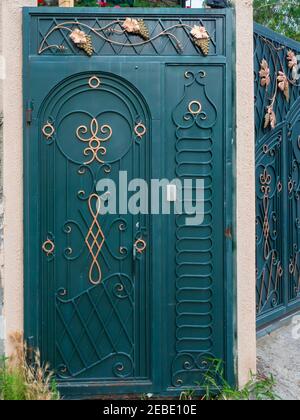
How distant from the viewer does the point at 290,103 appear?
4352mm

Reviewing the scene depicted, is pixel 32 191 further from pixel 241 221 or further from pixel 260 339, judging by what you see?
pixel 260 339

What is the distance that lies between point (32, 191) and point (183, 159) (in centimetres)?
104

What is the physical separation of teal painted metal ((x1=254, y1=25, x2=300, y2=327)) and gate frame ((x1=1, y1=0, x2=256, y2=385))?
70 centimetres

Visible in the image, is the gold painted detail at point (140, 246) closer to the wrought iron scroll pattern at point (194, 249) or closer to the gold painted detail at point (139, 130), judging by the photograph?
the wrought iron scroll pattern at point (194, 249)

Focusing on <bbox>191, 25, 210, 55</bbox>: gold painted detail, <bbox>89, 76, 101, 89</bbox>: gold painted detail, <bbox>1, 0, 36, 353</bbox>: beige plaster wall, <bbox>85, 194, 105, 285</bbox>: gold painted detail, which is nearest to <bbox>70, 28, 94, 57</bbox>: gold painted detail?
<bbox>89, 76, 101, 89</bbox>: gold painted detail

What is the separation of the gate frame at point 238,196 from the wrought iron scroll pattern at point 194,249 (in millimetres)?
180

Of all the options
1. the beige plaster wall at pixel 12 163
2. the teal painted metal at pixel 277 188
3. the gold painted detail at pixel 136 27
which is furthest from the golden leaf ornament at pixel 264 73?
the beige plaster wall at pixel 12 163

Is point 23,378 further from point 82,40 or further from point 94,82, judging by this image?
point 82,40

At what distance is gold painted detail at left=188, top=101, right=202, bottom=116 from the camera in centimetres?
323

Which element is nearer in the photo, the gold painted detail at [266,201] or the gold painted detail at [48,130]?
the gold painted detail at [48,130]

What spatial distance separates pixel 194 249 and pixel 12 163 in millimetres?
1345

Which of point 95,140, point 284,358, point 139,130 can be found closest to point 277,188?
point 284,358

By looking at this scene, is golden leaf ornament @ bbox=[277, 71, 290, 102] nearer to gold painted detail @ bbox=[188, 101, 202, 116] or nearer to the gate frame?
the gate frame

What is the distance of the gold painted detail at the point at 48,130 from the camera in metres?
3.15
